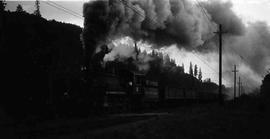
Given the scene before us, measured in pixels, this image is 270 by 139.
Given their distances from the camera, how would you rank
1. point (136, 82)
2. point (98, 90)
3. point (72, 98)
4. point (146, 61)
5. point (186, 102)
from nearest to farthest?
point (72, 98)
point (98, 90)
point (136, 82)
point (146, 61)
point (186, 102)

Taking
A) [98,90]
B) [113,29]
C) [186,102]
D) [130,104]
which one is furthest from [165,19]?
[186,102]

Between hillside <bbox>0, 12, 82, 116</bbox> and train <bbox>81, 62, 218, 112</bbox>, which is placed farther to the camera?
train <bbox>81, 62, 218, 112</bbox>

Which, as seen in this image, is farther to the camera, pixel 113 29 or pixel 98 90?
pixel 113 29

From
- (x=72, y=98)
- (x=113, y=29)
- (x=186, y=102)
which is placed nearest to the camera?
(x=72, y=98)

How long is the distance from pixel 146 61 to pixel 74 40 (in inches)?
4023

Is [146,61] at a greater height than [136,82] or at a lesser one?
greater

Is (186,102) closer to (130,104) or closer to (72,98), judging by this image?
(130,104)

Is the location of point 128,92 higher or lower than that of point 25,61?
lower

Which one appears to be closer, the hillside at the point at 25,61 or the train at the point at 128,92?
the hillside at the point at 25,61

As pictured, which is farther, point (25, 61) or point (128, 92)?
point (128, 92)

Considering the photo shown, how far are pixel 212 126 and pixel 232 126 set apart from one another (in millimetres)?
1121

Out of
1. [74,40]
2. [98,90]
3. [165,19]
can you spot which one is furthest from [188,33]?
[74,40]

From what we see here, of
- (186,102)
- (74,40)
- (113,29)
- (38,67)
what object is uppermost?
(74,40)

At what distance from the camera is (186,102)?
47000mm
